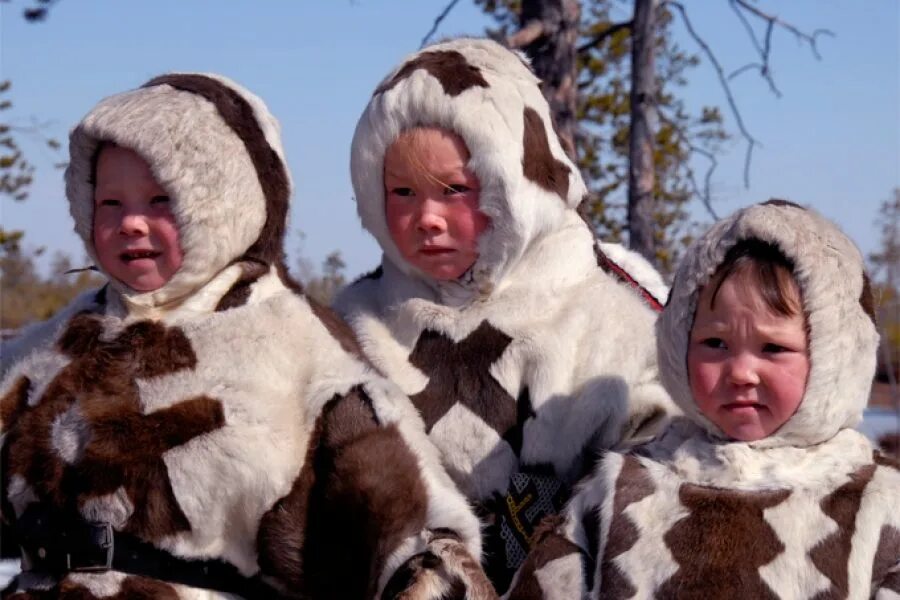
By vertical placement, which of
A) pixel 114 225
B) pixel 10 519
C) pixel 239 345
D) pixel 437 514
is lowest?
pixel 10 519

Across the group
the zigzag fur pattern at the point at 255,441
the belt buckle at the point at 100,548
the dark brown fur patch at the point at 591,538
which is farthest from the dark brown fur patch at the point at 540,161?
the belt buckle at the point at 100,548

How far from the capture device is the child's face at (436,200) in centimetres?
305

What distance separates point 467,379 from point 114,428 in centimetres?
83

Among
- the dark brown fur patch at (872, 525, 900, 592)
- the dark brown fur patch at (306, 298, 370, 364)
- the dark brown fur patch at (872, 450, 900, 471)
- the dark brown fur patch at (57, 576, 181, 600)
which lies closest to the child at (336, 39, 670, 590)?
the dark brown fur patch at (306, 298, 370, 364)

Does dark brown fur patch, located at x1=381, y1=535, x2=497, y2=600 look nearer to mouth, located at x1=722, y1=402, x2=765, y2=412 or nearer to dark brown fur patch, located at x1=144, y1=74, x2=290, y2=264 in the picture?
mouth, located at x1=722, y1=402, x2=765, y2=412

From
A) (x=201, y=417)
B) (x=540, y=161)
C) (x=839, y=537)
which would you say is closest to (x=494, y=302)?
(x=540, y=161)

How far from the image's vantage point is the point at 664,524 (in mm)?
2615

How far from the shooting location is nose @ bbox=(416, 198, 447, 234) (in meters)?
3.04

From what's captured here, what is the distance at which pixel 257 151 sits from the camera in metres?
2.93

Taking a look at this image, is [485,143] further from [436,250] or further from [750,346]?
[750,346]

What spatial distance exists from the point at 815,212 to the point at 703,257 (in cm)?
26

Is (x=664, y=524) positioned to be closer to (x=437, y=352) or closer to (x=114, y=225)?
(x=437, y=352)

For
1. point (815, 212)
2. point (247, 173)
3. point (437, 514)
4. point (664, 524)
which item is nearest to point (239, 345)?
point (247, 173)

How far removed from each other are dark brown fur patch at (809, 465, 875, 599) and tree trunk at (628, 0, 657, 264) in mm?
3908
